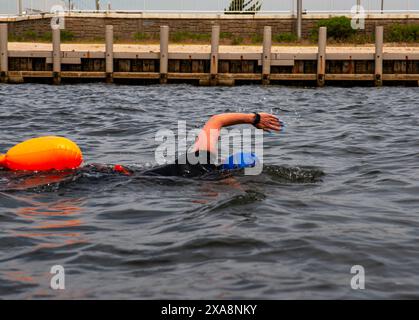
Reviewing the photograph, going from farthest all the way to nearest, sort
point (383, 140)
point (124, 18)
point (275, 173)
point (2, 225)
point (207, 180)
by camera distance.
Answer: point (124, 18) → point (383, 140) → point (275, 173) → point (207, 180) → point (2, 225)

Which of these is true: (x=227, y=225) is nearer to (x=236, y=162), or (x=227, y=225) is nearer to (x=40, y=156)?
(x=236, y=162)

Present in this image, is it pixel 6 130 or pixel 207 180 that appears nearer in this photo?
pixel 207 180

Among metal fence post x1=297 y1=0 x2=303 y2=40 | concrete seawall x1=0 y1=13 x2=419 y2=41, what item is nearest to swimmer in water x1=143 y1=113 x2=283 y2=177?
metal fence post x1=297 y1=0 x2=303 y2=40

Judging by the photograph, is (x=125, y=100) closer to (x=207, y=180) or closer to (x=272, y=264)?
(x=207, y=180)

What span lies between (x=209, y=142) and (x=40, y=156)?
5.65ft

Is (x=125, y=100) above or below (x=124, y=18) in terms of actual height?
below

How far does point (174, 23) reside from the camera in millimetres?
33938

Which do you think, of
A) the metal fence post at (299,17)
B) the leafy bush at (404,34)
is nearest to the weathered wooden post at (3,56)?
the metal fence post at (299,17)

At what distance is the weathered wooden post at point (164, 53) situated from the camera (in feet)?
72.6

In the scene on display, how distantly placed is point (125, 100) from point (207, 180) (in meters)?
10.3

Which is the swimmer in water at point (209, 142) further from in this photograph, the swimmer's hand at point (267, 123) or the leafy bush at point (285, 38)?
the leafy bush at point (285, 38)

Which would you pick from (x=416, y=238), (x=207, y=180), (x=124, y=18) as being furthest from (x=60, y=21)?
(x=416, y=238)

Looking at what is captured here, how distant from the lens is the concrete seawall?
3344 cm

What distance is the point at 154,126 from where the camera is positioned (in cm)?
1243
